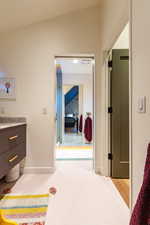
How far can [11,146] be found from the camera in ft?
6.47

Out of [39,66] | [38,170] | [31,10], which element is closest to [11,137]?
[38,170]

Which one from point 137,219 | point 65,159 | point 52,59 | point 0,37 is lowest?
point 65,159

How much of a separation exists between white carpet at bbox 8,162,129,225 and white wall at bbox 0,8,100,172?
42 centimetres

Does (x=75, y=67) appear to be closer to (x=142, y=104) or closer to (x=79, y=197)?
(x=79, y=197)

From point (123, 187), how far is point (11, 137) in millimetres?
1639

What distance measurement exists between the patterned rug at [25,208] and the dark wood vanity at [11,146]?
316 millimetres

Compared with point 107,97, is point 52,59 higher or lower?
higher

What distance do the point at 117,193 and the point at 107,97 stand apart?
1.38 meters

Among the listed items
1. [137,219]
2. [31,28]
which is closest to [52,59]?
[31,28]

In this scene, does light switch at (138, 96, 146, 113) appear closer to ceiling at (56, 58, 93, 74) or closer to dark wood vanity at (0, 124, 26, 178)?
dark wood vanity at (0, 124, 26, 178)

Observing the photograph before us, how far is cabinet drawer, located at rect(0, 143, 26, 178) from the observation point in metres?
1.71

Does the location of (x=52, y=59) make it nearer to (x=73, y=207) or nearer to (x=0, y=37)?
(x=0, y=37)

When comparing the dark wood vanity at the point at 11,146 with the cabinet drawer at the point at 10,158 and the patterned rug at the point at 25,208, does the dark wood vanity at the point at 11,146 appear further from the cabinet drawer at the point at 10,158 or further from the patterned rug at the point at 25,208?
the patterned rug at the point at 25,208

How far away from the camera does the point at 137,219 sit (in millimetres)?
763
